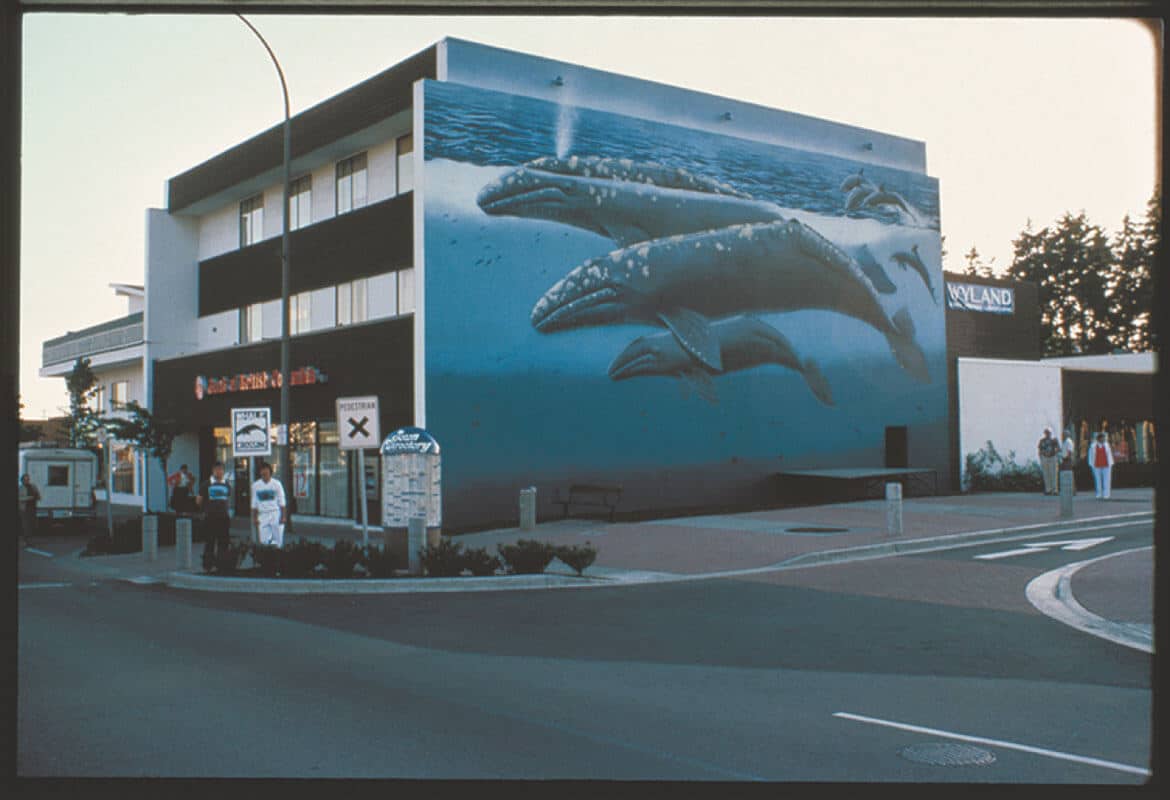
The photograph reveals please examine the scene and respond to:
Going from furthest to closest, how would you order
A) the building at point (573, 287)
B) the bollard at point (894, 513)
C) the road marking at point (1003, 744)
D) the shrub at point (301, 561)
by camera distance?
the building at point (573, 287) → the bollard at point (894, 513) → the shrub at point (301, 561) → the road marking at point (1003, 744)

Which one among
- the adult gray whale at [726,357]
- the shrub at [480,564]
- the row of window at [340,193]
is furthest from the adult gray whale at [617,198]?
the shrub at [480,564]

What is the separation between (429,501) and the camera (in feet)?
54.5

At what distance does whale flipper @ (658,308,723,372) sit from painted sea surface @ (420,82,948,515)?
61cm

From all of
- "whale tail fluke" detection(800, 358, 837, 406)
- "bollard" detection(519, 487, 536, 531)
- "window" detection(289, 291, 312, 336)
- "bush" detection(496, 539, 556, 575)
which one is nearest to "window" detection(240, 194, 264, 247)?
"window" detection(289, 291, 312, 336)

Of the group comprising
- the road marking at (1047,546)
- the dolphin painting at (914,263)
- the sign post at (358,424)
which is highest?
the dolphin painting at (914,263)

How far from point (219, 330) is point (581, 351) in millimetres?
14430

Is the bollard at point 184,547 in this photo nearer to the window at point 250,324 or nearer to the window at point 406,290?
the window at point 406,290

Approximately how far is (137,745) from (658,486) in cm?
2080

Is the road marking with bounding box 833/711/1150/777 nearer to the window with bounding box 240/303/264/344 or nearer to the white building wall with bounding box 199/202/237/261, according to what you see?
the window with bounding box 240/303/264/344

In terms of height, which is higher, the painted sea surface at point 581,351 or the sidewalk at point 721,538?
the painted sea surface at point 581,351

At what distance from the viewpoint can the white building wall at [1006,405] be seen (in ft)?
110

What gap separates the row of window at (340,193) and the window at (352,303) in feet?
6.41

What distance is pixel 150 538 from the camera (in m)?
19.9

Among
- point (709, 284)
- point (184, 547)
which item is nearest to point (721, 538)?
point (184, 547)
